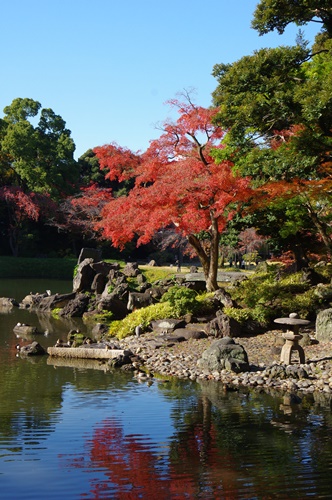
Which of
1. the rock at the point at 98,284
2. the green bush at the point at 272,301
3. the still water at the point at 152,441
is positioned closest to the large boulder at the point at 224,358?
the still water at the point at 152,441

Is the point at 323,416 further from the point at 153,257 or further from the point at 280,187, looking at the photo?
the point at 153,257

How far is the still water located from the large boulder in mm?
798

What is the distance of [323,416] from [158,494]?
13.7 ft

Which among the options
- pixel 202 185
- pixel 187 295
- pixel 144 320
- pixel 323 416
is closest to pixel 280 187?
pixel 202 185

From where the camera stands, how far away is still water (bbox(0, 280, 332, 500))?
6172 mm

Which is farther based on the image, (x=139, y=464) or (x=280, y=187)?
(x=280, y=187)

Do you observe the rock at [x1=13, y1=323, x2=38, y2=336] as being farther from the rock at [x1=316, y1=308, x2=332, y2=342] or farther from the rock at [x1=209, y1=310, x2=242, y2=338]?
the rock at [x1=316, y1=308, x2=332, y2=342]

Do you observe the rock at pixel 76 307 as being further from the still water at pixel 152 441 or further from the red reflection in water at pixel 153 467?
the red reflection in water at pixel 153 467

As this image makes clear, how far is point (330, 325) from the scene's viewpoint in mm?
14008

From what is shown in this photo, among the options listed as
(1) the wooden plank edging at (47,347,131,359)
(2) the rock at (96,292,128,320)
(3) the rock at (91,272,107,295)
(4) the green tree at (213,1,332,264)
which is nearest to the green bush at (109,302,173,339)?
(1) the wooden plank edging at (47,347,131,359)

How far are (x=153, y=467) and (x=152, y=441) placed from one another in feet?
3.49

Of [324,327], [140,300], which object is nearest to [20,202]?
[140,300]

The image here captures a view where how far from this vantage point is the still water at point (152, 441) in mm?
6172

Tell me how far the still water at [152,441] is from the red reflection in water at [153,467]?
0.01m
